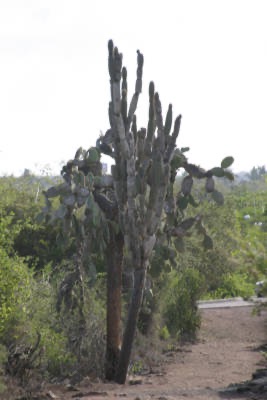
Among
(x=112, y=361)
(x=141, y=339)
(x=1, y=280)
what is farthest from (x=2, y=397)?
(x=141, y=339)

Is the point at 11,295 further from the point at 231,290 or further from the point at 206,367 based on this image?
the point at 231,290

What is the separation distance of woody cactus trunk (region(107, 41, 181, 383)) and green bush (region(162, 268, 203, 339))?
216 inches

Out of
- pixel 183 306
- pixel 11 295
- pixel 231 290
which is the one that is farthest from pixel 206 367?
pixel 231 290

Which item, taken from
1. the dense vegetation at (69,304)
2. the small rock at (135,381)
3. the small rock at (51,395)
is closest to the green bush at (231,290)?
the dense vegetation at (69,304)

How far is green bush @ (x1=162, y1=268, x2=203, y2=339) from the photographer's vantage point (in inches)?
620

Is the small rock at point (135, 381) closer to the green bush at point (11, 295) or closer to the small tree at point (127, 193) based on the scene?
the small tree at point (127, 193)

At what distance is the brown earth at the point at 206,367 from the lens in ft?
30.0

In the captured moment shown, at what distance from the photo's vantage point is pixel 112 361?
35.2ft

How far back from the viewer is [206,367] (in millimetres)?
13008

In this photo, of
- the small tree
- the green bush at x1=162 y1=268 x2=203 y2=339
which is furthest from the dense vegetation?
the small tree

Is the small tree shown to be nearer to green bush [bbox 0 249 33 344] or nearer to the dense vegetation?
the dense vegetation

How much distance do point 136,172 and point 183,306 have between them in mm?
6644

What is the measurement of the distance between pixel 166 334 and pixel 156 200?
6092 millimetres

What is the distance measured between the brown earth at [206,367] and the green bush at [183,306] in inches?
16.4
